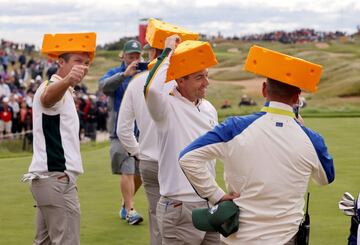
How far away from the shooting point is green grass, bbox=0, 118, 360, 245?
951 centimetres

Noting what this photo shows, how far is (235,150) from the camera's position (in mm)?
4980

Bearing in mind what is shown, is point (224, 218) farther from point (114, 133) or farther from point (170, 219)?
point (114, 133)

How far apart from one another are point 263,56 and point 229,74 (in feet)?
200

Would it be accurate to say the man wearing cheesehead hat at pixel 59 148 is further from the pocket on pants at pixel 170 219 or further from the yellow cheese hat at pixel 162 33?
the pocket on pants at pixel 170 219

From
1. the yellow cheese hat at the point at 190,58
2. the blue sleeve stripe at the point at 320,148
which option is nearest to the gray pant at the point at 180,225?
the yellow cheese hat at the point at 190,58

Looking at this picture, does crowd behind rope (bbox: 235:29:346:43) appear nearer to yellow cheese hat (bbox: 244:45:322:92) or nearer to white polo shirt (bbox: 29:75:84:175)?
white polo shirt (bbox: 29:75:84:175)

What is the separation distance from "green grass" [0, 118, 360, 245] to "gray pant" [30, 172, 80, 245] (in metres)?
2.43

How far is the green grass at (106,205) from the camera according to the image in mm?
9508

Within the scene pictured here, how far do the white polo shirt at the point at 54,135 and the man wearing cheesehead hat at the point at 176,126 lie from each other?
81cm

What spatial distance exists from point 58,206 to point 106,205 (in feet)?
15.5

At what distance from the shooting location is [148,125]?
24.8 ft

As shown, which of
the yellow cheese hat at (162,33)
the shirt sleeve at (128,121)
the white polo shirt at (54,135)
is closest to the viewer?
the white polo shirt at (54,135)

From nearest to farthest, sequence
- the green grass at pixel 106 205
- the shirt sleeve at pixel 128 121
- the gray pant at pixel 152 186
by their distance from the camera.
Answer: the gray pant at pixel 152 186, the shirt sleeve at pixel 128 121, the green grass at pixel 106 205

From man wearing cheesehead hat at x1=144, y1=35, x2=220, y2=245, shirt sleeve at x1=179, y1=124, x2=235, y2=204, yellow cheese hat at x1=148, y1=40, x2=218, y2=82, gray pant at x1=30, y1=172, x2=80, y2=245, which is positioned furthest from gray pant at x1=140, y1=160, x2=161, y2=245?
shirt sleeve at x1=179, y1=124, x2=235, y2=204
